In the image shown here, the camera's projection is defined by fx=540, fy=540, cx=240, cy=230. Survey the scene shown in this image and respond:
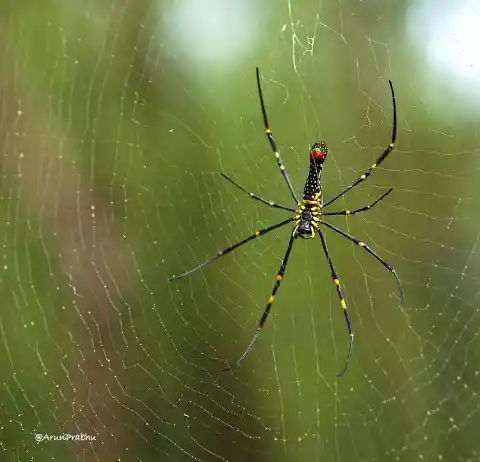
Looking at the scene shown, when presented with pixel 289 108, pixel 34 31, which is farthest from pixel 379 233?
pixel 34 31

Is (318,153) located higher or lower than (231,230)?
higher

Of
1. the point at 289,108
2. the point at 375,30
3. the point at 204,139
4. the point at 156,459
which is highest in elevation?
the point at 375,30

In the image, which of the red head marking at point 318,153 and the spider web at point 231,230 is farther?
the spider web at point 231,230

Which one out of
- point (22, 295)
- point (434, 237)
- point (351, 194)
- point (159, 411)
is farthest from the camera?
point (434, 237)

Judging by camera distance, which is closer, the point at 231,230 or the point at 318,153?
the point at 318,153

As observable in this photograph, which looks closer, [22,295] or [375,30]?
[22,295]

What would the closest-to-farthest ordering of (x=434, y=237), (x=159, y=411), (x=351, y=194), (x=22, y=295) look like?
(x=159, y=411) → (x=22, y=295) → (x=351, y=194) → (x=434, y=237)

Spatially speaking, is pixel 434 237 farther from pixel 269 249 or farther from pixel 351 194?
pixel 269 249

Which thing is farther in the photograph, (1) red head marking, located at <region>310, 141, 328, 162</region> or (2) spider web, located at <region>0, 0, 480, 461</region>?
(2) spider web, located at <region>0, 0, 480, 461</region>
